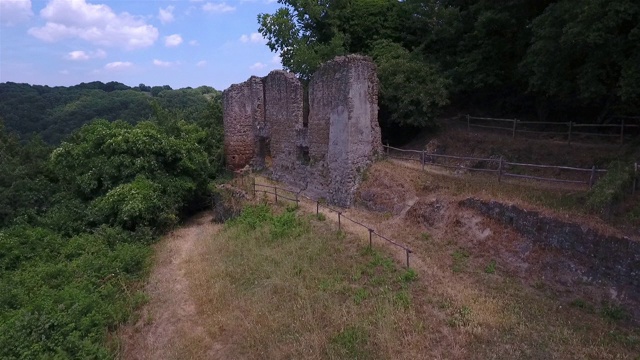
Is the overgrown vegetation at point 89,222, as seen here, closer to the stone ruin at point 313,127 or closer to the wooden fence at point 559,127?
the stone ruin at point 313,127

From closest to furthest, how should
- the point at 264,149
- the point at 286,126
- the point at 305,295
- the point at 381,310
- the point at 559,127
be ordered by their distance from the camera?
the point at 381,310 < the point at 305,295 < the point at 559,127 < the point at 286,126 < the point at 264,149

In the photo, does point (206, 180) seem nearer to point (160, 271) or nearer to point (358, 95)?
point (160, 271)

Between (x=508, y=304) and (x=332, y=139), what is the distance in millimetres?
8783

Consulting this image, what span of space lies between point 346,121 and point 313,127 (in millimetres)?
2281

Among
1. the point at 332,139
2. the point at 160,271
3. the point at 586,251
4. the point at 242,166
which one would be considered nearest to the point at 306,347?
the point at 586,251

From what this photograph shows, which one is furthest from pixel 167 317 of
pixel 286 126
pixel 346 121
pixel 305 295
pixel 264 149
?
pixel 264 149

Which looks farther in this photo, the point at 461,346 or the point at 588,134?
the point at 588,134

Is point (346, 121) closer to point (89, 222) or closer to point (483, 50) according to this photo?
point (483, 50)

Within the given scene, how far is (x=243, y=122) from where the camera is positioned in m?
22.3

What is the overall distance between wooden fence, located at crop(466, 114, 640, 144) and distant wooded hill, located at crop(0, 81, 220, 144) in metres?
33.0

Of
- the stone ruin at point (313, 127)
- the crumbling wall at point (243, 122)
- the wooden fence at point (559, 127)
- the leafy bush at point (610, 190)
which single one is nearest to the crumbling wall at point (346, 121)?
the stone ruin at point (313, 127)

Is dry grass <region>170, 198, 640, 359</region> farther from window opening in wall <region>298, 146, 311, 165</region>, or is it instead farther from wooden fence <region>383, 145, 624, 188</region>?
window opening in wall <region>298, 146, 311, 165</region>

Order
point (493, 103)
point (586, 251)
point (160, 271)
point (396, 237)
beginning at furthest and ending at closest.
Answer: point (493, 103) < point (160, 271) < point (396, 237) < point (586, 251)

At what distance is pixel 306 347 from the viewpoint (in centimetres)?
945
